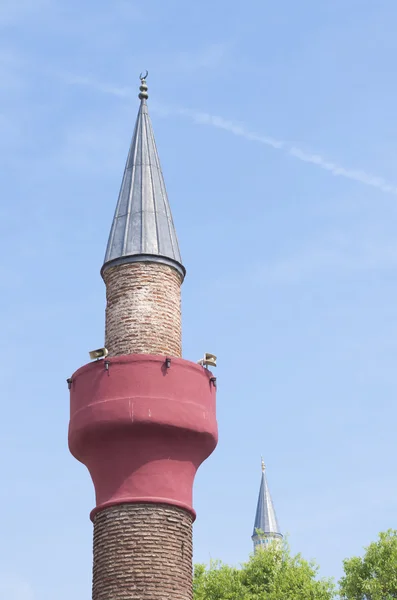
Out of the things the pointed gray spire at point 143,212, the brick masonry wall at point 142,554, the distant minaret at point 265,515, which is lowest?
the brick masonry wall at point 142,554

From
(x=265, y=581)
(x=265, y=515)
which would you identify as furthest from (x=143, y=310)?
(x=265, y=515)

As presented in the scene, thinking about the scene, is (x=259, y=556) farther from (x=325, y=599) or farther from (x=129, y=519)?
(x=129, y=519)

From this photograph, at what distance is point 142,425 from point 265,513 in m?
80.7

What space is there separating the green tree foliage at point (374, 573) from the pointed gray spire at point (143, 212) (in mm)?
22408

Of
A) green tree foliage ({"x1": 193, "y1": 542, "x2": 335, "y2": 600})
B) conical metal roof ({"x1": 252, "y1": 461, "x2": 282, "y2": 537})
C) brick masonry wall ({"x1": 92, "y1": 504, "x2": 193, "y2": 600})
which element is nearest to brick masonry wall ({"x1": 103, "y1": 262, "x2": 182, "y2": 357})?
brick masonry wall ({"x1": 92, "y1": 504, "x2": 193, "y2": 600})

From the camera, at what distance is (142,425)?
16.5m

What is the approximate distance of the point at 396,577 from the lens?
37312mm

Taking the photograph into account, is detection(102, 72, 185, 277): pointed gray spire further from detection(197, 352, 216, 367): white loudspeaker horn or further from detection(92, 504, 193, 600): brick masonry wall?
detection(92, 504, 193, 600): brick masonry wall

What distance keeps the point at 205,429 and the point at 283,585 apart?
882 inches

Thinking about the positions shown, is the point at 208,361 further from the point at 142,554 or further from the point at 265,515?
the point at 265,515

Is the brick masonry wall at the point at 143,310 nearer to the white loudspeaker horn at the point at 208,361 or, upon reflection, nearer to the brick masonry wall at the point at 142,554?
the white loudspeaker horn at the point at 208,361

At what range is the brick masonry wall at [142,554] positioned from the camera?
15.7 meters

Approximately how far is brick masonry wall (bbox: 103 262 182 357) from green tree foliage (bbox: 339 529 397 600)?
22.4 meters

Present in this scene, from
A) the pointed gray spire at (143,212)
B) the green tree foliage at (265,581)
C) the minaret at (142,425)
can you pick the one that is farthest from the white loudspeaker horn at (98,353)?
the green tree foliage at (265,581)
